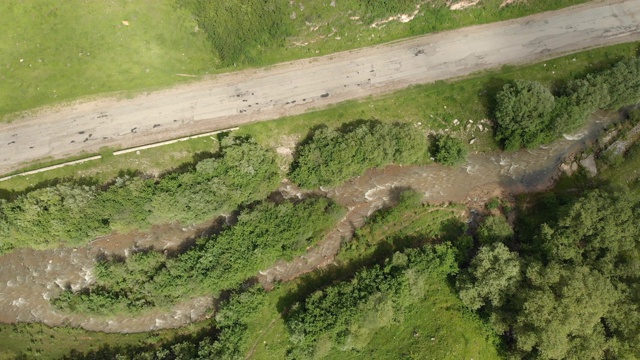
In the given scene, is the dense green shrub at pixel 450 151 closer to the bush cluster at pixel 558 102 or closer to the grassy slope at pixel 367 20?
the bush cluster at pixel 558 102

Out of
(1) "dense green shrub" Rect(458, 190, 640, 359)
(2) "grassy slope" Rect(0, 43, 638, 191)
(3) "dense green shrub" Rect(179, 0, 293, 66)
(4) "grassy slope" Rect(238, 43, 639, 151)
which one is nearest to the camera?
(1) "dense green shrub" Rect(458, 190, 640, 359)

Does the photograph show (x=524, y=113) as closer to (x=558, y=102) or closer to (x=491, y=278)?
(x=558, y=102)

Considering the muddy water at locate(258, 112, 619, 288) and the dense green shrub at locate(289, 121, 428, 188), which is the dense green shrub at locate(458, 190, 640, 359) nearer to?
the muddy water at locate(258, 112, 619, 288)

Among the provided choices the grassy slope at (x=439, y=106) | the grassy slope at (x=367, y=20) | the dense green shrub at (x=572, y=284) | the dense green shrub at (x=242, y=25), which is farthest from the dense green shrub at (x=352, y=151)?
the dense green shrub at (x=572, y=284)

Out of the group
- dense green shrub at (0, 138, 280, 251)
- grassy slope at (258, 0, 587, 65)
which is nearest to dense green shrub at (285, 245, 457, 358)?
dense green shrub at (0, 138, 280, 251)

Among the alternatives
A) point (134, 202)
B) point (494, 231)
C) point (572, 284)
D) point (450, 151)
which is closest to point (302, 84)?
point (450, 151)

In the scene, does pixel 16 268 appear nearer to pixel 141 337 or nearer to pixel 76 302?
pixel 76 302

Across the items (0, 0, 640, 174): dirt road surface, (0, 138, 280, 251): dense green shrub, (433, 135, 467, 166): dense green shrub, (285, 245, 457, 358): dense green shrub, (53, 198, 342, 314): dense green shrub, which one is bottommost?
(285, 245, 457, 358): dense green shrub
